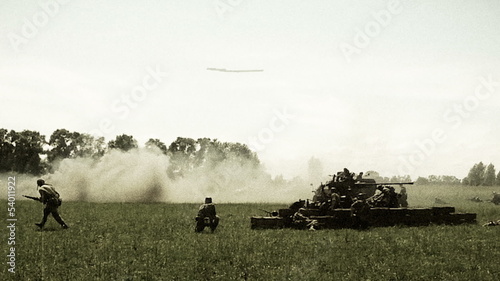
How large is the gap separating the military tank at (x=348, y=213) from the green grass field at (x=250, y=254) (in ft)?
4.23

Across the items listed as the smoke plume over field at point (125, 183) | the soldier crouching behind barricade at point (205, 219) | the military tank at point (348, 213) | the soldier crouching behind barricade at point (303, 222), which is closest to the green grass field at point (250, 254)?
the soldier crouching behind barricade at point (205, 219)

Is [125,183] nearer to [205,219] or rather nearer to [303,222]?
[205,219]

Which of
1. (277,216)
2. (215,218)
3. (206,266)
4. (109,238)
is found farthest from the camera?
(277,216)

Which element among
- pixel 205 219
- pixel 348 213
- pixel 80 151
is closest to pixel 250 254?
pixel 205 219

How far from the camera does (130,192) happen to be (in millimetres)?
49344

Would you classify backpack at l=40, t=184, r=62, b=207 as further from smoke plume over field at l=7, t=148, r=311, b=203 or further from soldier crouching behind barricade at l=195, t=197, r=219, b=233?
smoke plume over field at l=7, t=148, r=311, b=203

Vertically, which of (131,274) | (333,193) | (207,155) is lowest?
(131,274)

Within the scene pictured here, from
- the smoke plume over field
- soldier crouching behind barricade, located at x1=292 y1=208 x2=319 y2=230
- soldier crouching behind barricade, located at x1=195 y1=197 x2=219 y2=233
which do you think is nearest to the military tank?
soldier crouching behind barricade, located at x1=292 y1=208 x2=319 y2=230

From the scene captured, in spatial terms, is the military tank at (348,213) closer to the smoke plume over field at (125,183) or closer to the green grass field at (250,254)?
the green grass field at (250,254)

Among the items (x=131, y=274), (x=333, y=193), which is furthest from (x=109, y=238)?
(x=333, y=193)

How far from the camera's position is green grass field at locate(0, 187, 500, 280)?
1075 cm

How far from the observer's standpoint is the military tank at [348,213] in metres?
20.3

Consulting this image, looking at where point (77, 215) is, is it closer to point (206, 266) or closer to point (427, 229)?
point (206, 266)

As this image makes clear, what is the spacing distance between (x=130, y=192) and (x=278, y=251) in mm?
38917
